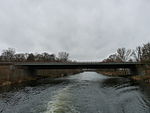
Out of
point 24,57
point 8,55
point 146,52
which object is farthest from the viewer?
point 24,57

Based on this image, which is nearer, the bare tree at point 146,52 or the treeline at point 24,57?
the bare tree at point 146,52

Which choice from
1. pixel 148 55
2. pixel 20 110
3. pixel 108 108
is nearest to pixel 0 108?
pixel 20 110

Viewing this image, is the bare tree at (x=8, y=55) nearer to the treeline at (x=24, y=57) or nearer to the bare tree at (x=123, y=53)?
the treeline at (x=24, y=57)

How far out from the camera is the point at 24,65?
74750mm

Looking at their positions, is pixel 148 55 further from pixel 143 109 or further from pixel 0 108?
pixel 0 108

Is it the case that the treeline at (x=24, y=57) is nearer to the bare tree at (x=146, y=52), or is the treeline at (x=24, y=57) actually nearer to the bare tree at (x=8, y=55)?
the bare tree at (x=8, y=55)

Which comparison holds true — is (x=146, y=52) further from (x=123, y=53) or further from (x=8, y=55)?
(x=8, y=55)

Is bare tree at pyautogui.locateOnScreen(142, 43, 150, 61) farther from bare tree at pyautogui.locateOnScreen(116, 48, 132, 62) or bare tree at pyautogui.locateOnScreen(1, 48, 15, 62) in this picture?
bare tree at pyautogui.locateOnScreen(1, 48, 15, 62)

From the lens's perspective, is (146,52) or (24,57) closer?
(146,52)

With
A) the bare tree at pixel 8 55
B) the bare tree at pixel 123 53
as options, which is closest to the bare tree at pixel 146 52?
the bare tree at pixel 123 53

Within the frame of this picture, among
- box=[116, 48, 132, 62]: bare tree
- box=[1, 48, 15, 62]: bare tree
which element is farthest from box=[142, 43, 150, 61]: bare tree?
box=[1, 48, 15, 62]: bare tree

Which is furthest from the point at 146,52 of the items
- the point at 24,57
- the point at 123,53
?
the point at 24,57

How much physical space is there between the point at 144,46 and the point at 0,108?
81.3m

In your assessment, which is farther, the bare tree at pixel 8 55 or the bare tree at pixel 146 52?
the bare tree at pixel 8 55
